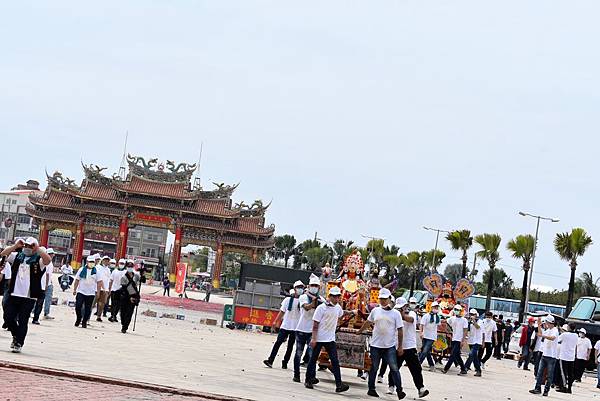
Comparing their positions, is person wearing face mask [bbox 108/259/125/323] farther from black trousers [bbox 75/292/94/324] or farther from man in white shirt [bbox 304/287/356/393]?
man in white shirt [bbox 304/287/356/393]

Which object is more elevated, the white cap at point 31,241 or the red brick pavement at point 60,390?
the white cap at point 31,241

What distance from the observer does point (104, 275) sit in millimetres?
24219

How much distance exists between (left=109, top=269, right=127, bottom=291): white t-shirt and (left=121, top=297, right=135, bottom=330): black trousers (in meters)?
1.55

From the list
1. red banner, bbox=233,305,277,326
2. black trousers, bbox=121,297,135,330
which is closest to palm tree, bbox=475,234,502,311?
red banner, bbox=233,305,277,326

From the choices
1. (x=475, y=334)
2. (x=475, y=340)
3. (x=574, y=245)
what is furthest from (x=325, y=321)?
(x=574, y=245)

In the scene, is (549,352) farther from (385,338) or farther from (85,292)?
(85,292)

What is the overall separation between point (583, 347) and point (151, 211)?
53.9 m

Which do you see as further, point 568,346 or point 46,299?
point 46,299

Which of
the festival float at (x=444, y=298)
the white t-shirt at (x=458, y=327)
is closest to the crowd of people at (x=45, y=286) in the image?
the white t-shirt at (x=458, y=327)

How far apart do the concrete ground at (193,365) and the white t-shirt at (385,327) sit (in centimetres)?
91

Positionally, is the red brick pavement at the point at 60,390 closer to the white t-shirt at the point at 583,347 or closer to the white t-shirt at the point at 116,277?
the white t-shirt at the point at 116,277

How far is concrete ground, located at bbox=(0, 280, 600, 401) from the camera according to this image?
1345 cm

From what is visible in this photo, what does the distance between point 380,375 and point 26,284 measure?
304 inches

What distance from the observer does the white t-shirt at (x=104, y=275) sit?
23.5 meters
